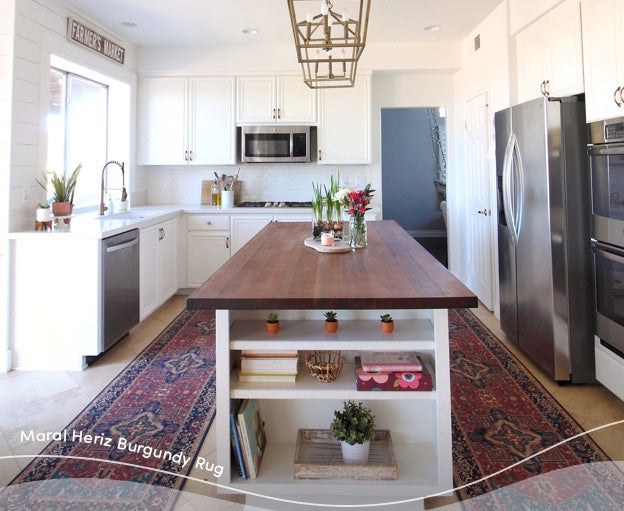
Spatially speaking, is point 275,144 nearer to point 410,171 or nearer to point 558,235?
point 558,235

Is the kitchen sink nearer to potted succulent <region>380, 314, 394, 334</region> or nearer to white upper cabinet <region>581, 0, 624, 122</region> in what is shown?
potted succulent <region>380, 314, 394, 334</region>

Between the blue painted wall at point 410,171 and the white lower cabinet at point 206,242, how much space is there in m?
4.04

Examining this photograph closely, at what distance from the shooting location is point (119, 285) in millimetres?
3340

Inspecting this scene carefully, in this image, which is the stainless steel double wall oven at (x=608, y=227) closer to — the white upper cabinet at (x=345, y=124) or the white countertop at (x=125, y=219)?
the white upper cabinet at (x=345, y=124)

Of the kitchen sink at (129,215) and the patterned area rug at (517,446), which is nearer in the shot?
the patterned area rug at (517,446)

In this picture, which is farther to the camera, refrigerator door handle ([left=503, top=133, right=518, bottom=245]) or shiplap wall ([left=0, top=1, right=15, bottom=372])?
refrigerator door handle ([left=503, top=133, right=518, bottom=245])

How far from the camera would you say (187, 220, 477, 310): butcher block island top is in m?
1.47

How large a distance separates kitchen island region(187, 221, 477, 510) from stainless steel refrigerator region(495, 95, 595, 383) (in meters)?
1.18

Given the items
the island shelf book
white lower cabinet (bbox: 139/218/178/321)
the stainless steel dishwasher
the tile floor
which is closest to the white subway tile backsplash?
white lower cabinet (bbox: 139/218/178/321)

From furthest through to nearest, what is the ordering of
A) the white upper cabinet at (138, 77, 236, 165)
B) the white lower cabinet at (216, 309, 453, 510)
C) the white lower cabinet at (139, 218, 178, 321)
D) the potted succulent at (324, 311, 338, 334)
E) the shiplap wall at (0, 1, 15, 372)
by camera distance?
the white upper cabinet at (138, 77, 236, 165), the white lower cabinet at (139, 218, 178, 321), the shiplap wall at (0, 1, 15, 372), the potted succulent at (324, 311, 338, 334), the white lower cabinet at (216, 309, 453, 510)

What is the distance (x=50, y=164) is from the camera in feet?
12.5

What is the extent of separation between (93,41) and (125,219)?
65.9 inches

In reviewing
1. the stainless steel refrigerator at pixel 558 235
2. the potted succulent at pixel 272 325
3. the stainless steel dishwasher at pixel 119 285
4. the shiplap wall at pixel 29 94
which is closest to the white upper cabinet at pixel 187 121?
the shiplap wall at pixel 29 94

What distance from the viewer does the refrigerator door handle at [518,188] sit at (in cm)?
297
